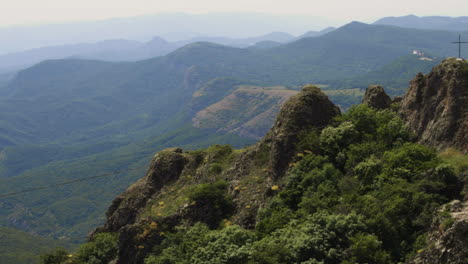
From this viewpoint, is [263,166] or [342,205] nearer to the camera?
[342,205]

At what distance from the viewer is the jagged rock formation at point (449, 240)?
18953 mm

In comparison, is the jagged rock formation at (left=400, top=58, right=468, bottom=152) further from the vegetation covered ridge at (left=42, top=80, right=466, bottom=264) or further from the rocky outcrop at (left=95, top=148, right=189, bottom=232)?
the rocky outcrop at (left=95, top=148, right=189, bottom=232)

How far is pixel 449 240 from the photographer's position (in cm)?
1958

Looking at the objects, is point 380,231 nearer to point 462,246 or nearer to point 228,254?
point 462,246

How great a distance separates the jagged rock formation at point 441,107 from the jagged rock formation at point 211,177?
28.7ft

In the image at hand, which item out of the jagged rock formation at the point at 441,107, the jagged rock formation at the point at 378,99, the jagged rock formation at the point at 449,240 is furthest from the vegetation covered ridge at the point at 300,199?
the jagged rock formation at the point at 378,99

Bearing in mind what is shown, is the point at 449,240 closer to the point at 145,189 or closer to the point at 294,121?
the point at 294,121

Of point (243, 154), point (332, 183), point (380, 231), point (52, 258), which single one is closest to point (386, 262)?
point (380, 231)

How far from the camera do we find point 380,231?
24.5 metres

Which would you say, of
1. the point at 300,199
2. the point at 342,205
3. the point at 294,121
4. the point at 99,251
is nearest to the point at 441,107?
the point at 294,121

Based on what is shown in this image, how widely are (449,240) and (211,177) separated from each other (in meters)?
29.1

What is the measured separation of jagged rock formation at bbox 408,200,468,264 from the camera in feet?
62.2

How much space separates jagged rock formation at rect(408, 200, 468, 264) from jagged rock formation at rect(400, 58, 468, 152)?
9502 millimetres

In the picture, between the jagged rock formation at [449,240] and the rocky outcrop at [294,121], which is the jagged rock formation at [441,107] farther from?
the jagged rock formation at [449,240]
